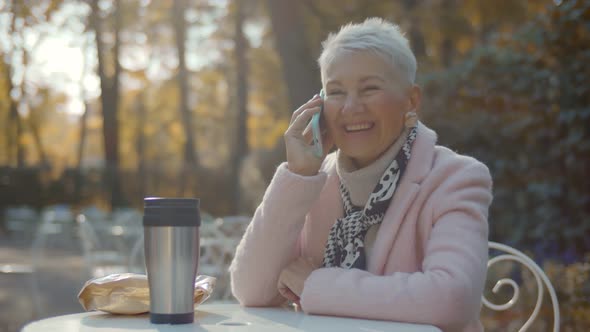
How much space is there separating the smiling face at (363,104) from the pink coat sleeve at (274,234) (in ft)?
0.52

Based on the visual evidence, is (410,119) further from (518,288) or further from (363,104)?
(518,288)

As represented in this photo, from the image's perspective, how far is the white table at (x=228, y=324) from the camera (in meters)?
2.06

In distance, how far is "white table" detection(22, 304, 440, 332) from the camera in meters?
2.06

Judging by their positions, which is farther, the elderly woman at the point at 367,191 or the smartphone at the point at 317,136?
the smartphone at the point at 317,136

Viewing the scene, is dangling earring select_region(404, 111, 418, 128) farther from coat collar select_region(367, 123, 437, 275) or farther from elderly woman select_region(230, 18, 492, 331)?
coat collar select_region(367, 123, 437, 275)

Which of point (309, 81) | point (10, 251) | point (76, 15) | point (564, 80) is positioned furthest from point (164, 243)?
point (76, 15)

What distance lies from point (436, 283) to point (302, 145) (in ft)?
2.03

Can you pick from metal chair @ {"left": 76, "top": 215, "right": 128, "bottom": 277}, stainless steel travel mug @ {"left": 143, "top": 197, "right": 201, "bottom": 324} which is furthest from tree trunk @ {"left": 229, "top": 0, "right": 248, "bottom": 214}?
stainless steel travel mug @ {"left": 143, "top": 197, "right": 201, "bottom": 324}

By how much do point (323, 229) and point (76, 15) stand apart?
19.6 metres

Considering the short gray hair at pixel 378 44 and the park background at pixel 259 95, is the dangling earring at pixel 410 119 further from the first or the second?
the park background at pixel 259 95

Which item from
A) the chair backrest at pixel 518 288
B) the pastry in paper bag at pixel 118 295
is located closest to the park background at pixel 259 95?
the chair backrest at pixel 518 288

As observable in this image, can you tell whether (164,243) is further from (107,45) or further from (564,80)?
(107,45)

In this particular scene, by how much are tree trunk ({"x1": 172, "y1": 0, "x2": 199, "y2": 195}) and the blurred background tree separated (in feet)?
0.14

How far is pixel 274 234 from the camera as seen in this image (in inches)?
98.2
